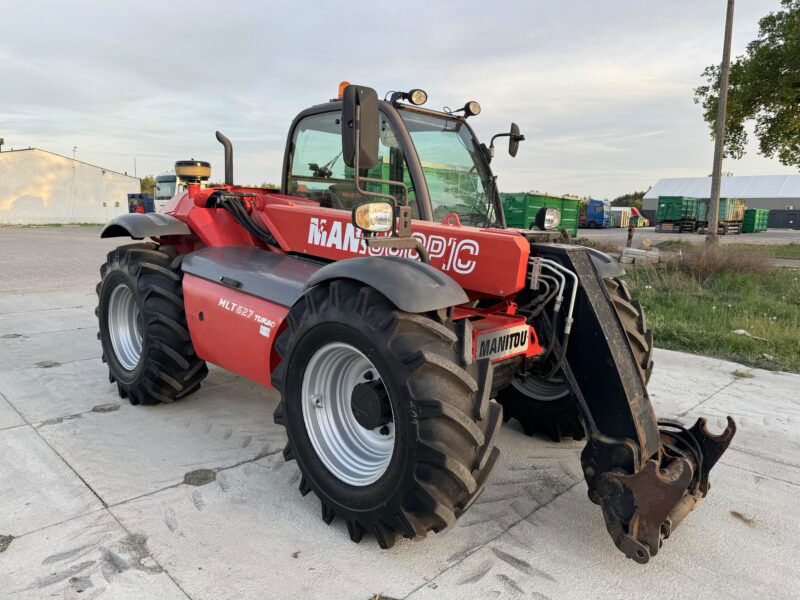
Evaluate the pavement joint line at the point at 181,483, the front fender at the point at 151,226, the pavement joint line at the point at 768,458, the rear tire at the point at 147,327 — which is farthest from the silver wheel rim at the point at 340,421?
the pavement joint line at the point at 768,458

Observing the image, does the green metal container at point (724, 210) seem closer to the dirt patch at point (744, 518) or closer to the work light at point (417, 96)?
the work light at point (417, 96)

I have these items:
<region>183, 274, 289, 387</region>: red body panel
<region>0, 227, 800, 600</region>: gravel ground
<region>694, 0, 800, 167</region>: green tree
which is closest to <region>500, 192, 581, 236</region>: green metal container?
<region>694, 0, 800, 167</region>: green tree

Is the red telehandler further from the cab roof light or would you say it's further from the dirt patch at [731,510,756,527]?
the dirt patch at [731,510,756,527]

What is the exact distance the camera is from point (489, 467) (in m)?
2.47

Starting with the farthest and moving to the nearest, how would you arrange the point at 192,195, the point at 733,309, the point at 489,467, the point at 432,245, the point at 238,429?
1. the point at 733,309
2. the point at 192,195
3. the point at 238,429
4. the point at 432,245
5. the point at 489,467

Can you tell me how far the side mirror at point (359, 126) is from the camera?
258 centimetres

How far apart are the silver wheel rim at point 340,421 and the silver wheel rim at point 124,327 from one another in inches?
92.1

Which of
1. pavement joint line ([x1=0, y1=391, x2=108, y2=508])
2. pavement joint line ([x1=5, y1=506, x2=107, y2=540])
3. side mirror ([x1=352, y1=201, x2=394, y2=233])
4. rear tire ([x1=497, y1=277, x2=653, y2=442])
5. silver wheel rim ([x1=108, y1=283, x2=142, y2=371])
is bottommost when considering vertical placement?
pavement joint line ([x1=5, y1=506, x2=107, y2=540])

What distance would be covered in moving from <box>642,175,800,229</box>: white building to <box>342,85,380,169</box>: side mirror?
55.9 meters

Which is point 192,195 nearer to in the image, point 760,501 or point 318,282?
point 318,282

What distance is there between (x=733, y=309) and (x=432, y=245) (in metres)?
6.67

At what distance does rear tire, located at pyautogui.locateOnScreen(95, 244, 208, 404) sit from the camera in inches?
161

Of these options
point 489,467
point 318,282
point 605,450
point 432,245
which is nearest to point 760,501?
point 605,450

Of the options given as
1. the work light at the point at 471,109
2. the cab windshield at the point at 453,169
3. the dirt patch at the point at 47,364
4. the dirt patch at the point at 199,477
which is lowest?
the dirt patch at the point at 199,477
